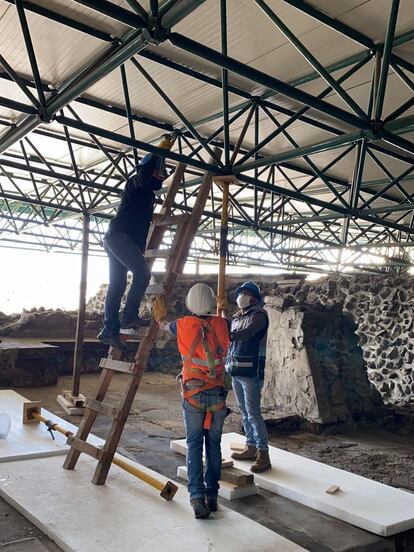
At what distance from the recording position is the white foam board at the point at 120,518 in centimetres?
379

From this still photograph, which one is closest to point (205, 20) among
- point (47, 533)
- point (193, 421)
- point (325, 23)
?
point (325, 23)

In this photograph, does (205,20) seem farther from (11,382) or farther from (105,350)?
(105,350)

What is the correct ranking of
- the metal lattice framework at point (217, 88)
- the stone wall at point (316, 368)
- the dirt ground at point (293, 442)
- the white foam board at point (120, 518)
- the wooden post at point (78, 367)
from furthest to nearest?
1. the stone wall at point (316, 368)
2. the wooden post at point (78, 367)
3. the dirt ground at point (293, 442)
4. the metal lattice framework at point (217, 88)
5. the white foam board at point (120, 518)

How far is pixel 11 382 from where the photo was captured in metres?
11.1

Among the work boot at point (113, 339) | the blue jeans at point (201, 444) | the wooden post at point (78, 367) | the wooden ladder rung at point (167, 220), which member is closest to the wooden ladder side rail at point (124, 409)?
the work boot at point (113, 339)

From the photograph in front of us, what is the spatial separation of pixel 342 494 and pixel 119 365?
8.56ft

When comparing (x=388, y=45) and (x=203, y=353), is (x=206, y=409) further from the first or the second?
(x=388, y=45)

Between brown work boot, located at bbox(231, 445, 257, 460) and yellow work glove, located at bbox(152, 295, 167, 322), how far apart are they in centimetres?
226

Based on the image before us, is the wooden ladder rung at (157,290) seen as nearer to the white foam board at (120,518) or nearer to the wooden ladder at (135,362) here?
the wooden ladder at (135,362)

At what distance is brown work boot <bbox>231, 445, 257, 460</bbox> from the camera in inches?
237

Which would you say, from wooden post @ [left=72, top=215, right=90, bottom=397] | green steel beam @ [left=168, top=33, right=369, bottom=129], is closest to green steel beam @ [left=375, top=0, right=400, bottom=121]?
green steel beam @ [left=168, top=33, right=369, bottom=129]

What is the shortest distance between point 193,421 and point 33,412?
3.40 meters

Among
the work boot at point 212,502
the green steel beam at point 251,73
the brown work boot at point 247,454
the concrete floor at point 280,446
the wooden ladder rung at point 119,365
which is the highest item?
the green steel beam at point 251,73

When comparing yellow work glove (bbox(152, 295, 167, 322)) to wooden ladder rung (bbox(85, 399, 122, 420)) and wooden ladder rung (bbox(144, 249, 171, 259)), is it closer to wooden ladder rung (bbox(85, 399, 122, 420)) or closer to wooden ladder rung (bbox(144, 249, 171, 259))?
wooden ladder rung (bbox(144, 249, 171, 259))
